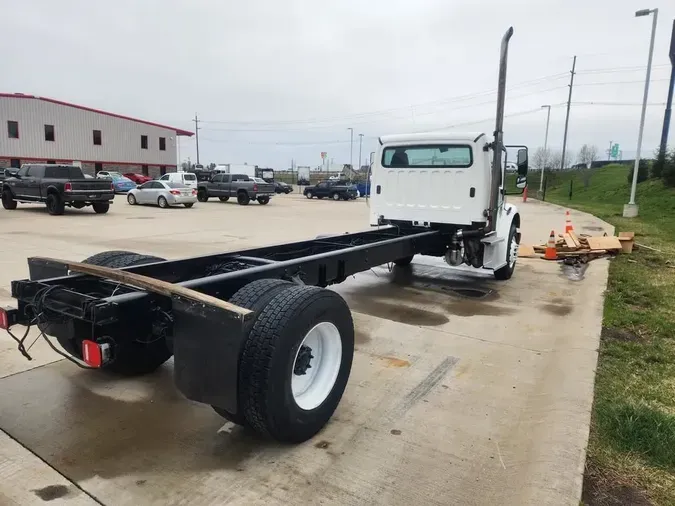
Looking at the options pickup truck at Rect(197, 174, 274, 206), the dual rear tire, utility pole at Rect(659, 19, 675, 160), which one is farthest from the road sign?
the dual rear tire

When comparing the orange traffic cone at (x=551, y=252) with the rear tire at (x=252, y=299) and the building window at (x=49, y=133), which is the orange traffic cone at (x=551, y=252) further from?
the building window at (x=49, y=133)

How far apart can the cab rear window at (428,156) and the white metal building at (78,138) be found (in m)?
46.2

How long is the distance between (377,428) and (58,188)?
1844cm

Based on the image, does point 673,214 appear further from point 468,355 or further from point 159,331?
point 159,331

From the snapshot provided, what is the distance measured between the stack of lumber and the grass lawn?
48.1 inches

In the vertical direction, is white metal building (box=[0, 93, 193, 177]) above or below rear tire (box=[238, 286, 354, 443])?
above

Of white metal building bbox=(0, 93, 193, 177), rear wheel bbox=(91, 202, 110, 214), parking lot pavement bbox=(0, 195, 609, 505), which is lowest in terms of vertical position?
parking lot pavement bbox=(0, 195, 609, 505)

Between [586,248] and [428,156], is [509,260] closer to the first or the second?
[428,156]

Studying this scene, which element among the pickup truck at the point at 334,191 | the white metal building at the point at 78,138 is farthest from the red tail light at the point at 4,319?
the white metal building at the point at 78,138

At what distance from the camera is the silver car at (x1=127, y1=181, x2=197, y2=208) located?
24.3 meters

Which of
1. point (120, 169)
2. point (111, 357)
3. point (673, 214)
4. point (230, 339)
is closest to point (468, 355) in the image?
point (230, 339)

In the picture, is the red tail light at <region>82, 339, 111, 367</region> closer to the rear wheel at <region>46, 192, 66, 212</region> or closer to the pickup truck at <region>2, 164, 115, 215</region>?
the pickup truck at <region>2, 164, 115, 215</region>

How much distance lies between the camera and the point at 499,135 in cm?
669

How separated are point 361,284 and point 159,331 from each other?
5125 millimetres
